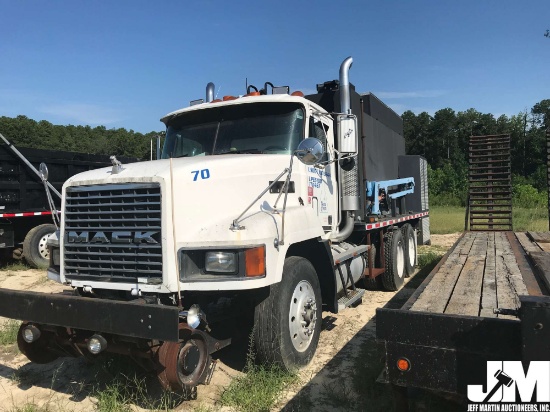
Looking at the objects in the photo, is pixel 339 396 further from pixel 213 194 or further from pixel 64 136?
pixel 64 136

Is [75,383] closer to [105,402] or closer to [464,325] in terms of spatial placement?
[105,402]

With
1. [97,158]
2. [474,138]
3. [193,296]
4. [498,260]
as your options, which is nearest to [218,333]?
[193,296]

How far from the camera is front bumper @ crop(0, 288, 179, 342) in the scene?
117 inches

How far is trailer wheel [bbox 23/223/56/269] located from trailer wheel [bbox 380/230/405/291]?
711 centimetres

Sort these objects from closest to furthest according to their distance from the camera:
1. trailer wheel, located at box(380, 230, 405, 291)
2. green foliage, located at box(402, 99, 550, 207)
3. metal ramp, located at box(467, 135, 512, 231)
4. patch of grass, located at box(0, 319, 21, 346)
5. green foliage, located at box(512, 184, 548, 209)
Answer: patch of grass, located at box(0, 319, 21, 346) → trailer wheel, located at box(380, 230, 405, 291) → metal ramp, located at box(467, 135, 512, 231) → green foliage, located at box(512, 184, 548, 209) → green foliage, located at box(402, 99, 550, 207)

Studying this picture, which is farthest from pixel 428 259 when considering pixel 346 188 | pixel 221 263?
pixel 221 263

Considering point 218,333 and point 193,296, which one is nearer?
point 193,296

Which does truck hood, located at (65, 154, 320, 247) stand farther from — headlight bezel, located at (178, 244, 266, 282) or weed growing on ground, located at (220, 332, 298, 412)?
weed growing on ground, located at (220, 332, 298, 412)

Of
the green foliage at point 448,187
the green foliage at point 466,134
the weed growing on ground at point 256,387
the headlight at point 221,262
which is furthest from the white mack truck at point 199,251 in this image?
the green foliage at point 466,134

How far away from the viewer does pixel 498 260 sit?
5.17 m

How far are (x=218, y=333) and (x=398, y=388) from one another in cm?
170

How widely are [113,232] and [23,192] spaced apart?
7449 millimetres

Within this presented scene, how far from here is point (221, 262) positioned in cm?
332

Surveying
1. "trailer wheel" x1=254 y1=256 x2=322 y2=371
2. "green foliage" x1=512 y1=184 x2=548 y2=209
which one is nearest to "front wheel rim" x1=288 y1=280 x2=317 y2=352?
"trailer wheel" x1=254 y1=256 x2=322 y2=371
